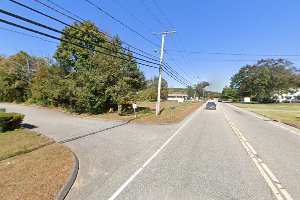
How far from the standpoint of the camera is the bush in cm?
1048

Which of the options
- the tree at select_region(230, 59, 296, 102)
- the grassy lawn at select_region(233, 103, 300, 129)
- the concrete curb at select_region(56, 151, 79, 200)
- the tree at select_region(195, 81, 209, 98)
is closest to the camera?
the concrete curb at select_region(56, 151, 79, 200)

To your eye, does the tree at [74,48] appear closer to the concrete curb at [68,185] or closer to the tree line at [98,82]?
the tree line at [98,82]

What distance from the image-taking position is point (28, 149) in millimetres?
7117

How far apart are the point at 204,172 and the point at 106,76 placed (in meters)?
15.7

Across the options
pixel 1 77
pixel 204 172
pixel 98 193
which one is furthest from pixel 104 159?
pixel 1 77

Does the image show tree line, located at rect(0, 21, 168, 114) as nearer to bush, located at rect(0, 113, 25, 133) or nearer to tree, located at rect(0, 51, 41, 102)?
bush, located at rect(0, 113, 25, 133)

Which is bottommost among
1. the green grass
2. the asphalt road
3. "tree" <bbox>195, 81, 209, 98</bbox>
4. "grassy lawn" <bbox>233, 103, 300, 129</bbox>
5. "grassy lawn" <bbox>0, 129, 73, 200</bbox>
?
the green grass

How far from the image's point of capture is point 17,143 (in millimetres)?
8039

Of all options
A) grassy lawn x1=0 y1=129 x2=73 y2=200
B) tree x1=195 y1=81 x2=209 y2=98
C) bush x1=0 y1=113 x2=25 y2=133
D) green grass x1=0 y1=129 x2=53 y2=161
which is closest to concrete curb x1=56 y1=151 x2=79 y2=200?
grassy lawn x1=0 y1=129 x2=73 y2=200

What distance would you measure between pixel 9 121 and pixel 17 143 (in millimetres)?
3966

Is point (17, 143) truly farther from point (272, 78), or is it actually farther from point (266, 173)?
point (272, 78)

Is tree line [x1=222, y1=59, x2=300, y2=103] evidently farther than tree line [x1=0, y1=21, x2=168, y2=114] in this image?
Yes

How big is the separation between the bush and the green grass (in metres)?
1.24

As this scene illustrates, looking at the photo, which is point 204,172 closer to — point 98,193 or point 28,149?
point 98,193
